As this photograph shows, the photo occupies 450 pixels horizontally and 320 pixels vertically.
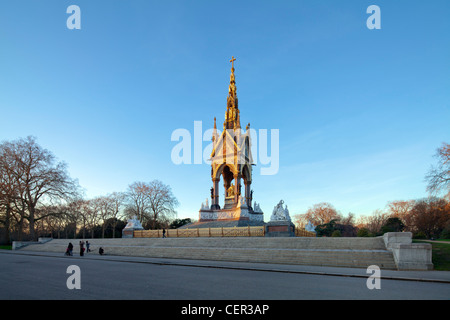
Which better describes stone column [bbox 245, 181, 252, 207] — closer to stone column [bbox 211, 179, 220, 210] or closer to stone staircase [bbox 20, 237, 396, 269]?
stone column [bbox 211, 179, 220, 210]

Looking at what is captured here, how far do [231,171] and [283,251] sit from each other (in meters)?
23.3

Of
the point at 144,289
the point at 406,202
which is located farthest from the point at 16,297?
the point at 406,202

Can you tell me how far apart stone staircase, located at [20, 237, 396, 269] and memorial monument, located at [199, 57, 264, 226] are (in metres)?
11.5

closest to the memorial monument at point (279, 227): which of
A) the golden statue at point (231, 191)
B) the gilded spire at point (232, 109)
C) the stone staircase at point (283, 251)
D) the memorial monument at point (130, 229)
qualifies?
the stone staircase at point (283, 251)

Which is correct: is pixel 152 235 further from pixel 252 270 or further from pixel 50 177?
pixel 252 270

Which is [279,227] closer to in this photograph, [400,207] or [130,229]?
[130,229]

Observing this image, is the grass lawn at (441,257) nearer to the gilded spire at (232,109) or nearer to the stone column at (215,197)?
the stone column at (215,197)

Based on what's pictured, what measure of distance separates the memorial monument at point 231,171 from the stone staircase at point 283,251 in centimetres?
1152

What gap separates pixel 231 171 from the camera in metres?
41.8

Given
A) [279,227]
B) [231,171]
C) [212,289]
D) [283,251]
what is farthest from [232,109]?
[212,289]

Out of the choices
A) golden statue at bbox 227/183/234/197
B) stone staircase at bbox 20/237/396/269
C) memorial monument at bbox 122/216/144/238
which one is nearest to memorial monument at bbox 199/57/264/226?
golden statue at bbox 227/183/234/197

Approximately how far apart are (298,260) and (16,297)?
1348 centimetres

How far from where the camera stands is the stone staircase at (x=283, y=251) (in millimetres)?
15992

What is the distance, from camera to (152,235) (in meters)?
33.8
